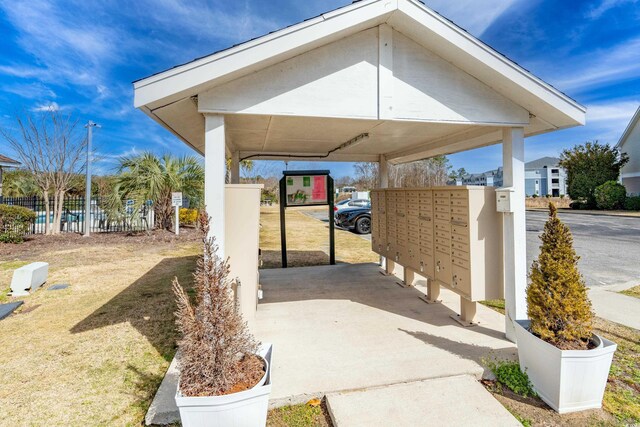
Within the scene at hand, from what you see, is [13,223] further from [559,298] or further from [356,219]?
[559,298]

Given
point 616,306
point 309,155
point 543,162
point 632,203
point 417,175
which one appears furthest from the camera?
point 543,162

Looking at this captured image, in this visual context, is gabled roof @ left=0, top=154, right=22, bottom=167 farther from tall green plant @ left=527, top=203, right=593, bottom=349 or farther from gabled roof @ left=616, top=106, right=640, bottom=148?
gabled roof @ left=616, top=106, right=640, bottom=148

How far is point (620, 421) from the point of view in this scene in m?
2.19

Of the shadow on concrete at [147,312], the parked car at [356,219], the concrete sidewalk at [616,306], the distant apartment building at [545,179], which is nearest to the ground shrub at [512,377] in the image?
the concrete sidewalk at [616,306]

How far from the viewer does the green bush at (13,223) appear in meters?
10.0

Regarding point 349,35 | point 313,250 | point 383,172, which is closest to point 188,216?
point 313,250

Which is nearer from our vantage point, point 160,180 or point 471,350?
point 471,350

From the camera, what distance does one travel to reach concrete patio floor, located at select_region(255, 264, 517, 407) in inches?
106

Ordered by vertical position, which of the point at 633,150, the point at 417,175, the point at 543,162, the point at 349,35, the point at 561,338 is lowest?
the point at 561,338

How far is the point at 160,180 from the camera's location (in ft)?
39.5

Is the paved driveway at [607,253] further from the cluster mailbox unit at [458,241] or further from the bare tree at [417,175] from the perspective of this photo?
the bare tree at [417,175]

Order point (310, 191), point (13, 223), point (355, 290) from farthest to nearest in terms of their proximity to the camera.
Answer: point (13, 223)
point (310, 191)
point (355, 290)

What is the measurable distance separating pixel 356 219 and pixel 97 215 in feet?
37.4

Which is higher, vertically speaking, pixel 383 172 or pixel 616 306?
pixel 383 172
